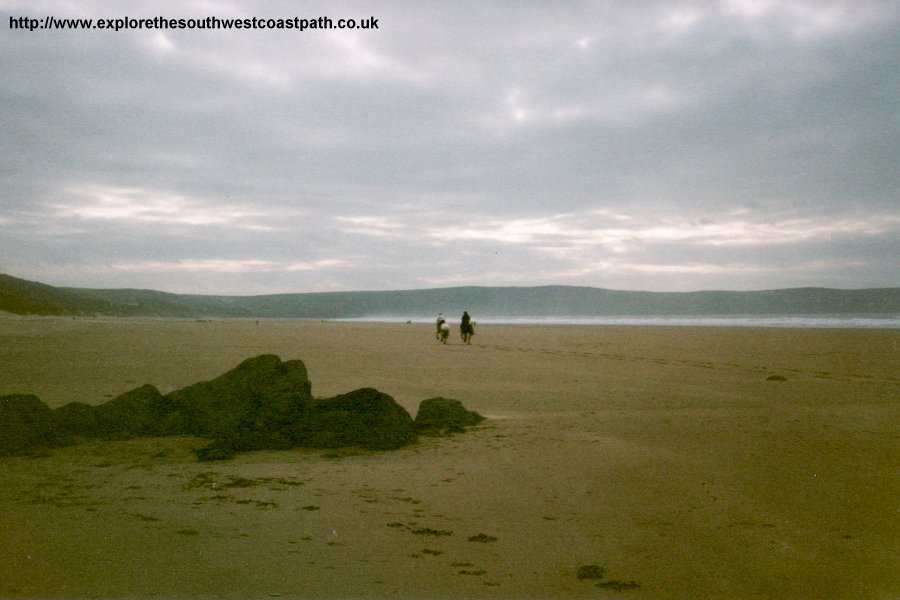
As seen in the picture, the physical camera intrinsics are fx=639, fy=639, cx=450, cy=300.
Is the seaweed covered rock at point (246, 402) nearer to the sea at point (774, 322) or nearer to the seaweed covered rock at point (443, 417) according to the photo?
the seaweed covered rock at point (443, 417)

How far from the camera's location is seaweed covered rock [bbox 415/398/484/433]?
9289mm

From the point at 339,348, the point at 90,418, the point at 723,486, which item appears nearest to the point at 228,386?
the point at 90,418

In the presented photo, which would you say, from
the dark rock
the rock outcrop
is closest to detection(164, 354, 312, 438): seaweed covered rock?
the rock outcrop

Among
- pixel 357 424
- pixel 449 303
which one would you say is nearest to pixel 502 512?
pixel 357 424

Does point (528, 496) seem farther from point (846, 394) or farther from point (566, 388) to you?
point (846, 394)

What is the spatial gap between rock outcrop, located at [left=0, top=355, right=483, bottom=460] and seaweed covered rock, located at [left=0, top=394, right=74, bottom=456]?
0.01 m

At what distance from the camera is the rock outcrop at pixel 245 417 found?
7855 millimetres

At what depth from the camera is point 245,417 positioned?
28.9 ft

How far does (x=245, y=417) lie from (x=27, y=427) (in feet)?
8.31

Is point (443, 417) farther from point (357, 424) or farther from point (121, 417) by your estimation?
point (121, 417)

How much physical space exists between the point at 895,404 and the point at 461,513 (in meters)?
9.75

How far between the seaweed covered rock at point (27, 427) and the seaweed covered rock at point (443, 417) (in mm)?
4606

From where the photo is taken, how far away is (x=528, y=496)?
5930 millimetres

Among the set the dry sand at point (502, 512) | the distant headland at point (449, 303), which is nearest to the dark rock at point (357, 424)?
the dry sand at point (502, 512)
